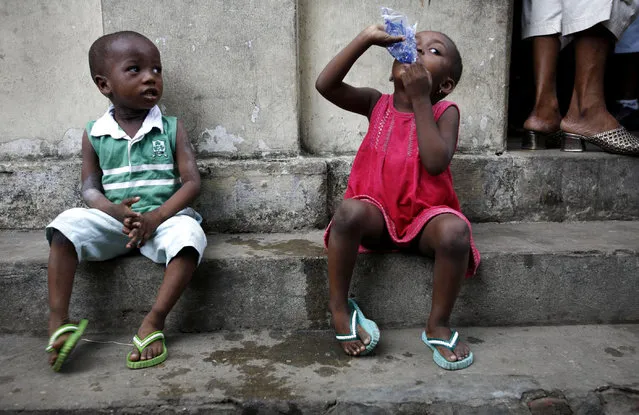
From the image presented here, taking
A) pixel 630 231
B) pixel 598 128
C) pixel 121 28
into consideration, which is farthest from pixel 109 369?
pixel 598 128

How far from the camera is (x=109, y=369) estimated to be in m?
1.95

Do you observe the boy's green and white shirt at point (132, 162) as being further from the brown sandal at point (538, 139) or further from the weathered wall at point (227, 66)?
the brown sandal at point (538, 139)

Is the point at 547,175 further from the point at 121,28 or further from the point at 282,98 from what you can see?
the point at 121,28

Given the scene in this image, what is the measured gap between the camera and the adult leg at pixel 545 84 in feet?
9.32

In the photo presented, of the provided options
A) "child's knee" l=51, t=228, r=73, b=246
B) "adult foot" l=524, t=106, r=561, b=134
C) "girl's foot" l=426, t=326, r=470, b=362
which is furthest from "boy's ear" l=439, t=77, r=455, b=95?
"child's knee" l=51, t=228, r=73, b=246

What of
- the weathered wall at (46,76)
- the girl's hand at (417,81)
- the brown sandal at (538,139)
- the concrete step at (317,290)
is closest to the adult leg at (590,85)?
the brown sandal at (538,139)

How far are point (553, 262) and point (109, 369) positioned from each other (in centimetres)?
166

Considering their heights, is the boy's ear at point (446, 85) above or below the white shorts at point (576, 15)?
below

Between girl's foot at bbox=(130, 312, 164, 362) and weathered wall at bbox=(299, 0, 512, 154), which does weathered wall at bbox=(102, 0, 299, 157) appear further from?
girl's foot at bbox=(130, 312, 164, 362)

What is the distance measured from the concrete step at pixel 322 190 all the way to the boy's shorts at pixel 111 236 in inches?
15.2

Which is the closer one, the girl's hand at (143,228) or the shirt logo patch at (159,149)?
the girl's hand at (143,228)

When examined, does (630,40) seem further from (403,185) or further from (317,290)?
(317,290)

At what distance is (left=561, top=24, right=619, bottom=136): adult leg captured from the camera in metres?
2.75

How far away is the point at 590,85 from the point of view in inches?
110
